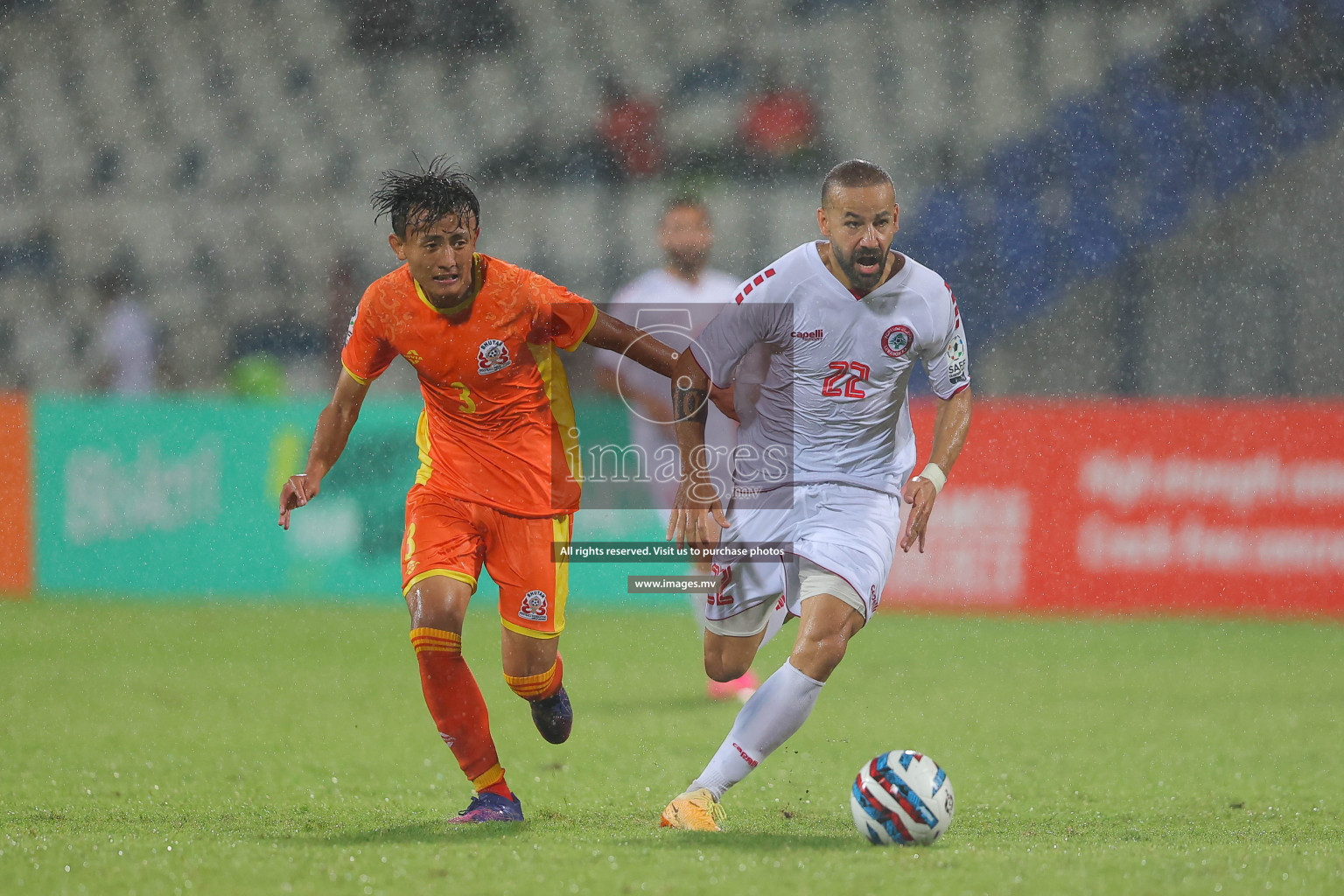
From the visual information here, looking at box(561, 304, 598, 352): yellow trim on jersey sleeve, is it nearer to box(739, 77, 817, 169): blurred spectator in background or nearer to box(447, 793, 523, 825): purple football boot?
box(447, 793, 523, 825): purple football boot

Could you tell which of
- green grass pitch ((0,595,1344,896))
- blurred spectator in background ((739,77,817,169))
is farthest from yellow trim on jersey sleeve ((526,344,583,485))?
blurred spectator in background ((739,77,817,169))

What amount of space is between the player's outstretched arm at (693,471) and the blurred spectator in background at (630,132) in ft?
36.2

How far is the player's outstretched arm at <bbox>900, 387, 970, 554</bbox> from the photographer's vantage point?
437 centimetres

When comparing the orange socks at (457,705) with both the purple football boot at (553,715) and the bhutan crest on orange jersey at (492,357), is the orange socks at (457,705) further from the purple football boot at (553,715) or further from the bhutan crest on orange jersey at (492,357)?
the bhutan crest on orange jersey at (492,357)

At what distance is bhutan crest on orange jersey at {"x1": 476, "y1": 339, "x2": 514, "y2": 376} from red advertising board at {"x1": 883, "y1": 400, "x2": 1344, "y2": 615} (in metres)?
6.02

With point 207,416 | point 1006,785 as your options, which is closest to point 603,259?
point 207,416

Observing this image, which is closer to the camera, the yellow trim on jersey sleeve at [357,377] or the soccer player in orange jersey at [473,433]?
the soccer player in orange jersey at [473,433]

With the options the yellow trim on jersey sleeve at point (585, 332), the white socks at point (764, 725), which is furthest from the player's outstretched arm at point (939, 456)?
the yellow trim on jersey sleeve at point (585, 332)

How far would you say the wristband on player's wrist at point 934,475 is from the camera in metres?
4.44

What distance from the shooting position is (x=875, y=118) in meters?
16.1

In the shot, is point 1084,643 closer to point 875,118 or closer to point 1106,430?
point 1106,430

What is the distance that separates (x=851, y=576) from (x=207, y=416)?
23.7 feet

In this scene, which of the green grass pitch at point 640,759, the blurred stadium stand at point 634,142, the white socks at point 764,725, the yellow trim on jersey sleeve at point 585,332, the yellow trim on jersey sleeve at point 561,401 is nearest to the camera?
the green grass pitch at point 640,759

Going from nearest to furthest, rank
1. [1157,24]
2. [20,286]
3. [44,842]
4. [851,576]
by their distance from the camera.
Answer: [44,842] → [851,576] → [20,286] → [1157,24]
